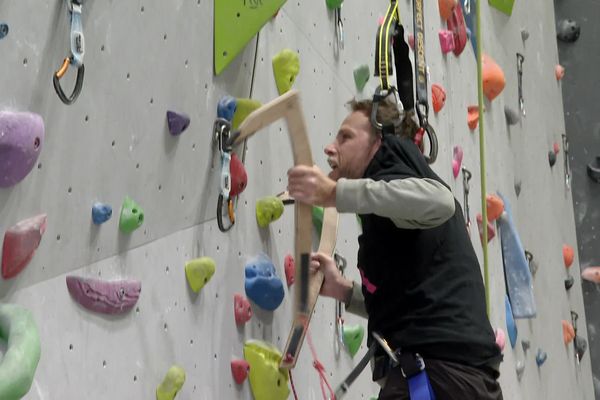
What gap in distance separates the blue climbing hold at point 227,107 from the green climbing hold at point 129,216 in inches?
13.4

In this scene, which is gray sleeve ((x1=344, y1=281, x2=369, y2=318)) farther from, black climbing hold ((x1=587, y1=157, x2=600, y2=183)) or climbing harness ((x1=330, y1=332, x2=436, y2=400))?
black climbing hold ((x1=587, y1=157, x2=600, y2=183))

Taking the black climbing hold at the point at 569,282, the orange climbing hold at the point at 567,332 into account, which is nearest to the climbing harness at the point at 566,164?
the black climbing hold at the point at 569,282

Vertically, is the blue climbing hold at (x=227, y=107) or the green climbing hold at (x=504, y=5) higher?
the green climbing hold at (x=504, y=5)

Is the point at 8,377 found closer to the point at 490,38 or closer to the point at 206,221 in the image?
the point at 206,221

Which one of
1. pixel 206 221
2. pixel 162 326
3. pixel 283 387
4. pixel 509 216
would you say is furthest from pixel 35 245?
pixel 509 216

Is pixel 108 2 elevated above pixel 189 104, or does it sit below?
above

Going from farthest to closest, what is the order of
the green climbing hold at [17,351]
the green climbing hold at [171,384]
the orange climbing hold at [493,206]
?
the orange climbing hold at [493,206] → the green climbing hold at [171,384] → the green climbing hold at [17,351]

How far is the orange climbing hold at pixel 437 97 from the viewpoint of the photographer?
120 inches

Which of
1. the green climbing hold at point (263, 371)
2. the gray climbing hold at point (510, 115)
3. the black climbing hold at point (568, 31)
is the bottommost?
the green climbing hold at point (263, 371)

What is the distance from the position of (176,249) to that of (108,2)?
16.9 inches

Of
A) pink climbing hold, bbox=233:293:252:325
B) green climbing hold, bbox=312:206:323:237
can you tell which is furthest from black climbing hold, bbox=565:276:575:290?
pink climbing hold, bbox=233:293:252:325

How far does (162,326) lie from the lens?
5.34ft

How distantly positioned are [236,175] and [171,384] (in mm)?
436

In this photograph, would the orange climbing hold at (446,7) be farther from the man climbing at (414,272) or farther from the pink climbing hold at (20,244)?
the pink climbing hold at (20,244)
